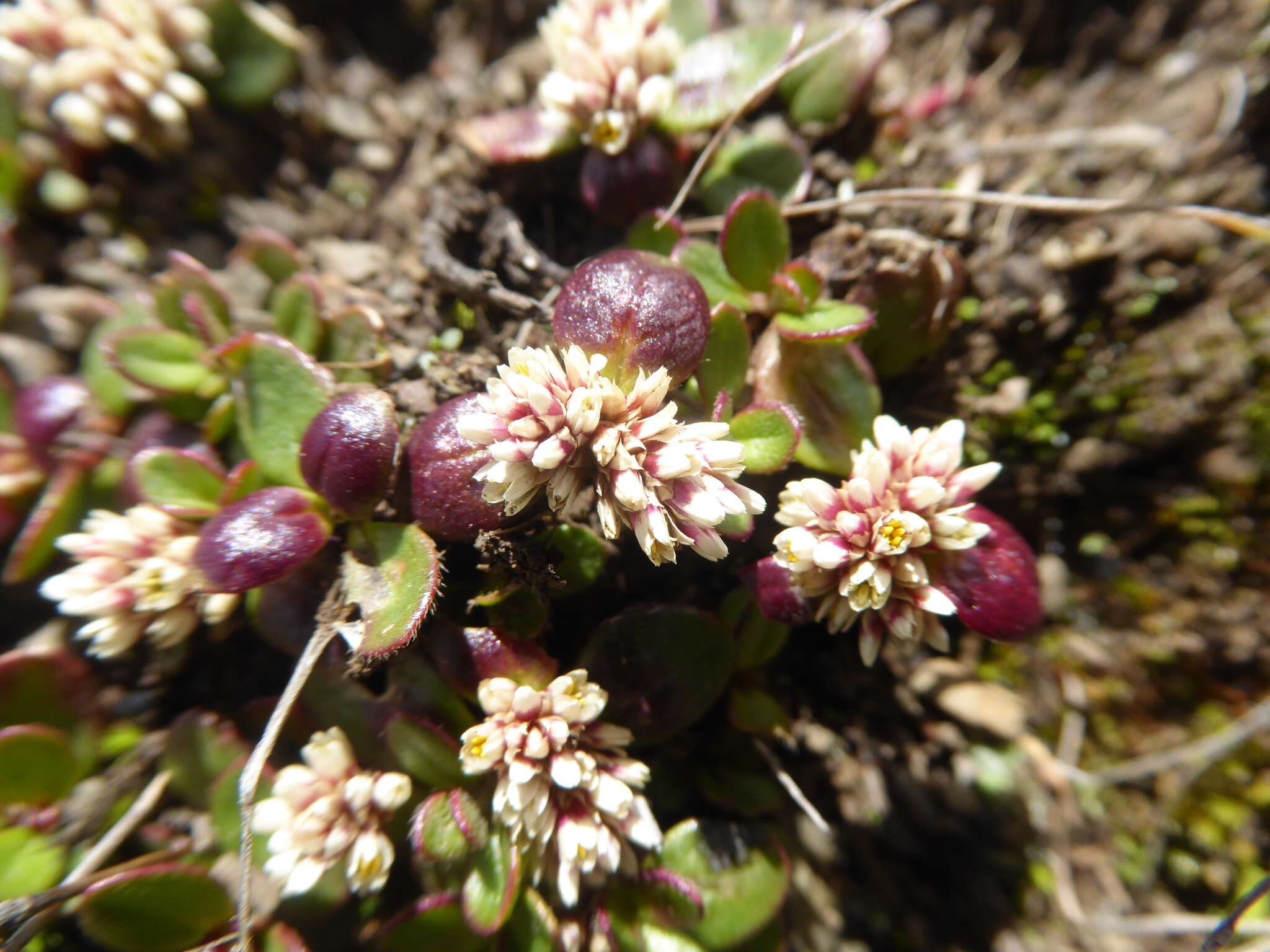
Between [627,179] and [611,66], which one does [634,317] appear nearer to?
[627,179]

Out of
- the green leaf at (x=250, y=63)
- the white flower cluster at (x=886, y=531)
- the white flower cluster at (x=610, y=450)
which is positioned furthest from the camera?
the green leaf at (x=250, y=63)

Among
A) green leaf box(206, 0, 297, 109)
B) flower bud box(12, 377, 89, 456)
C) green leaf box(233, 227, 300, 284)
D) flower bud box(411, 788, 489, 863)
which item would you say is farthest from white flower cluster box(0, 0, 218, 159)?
flower bud box(411, 788, 489, 863)

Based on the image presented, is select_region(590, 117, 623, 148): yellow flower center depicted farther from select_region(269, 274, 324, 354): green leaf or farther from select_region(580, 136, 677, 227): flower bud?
select_region(269, 274, 324, 354): green leaf

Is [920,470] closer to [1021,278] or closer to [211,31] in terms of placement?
[1021,278]

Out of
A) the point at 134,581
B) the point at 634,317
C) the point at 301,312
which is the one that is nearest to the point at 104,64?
the point at 301,312

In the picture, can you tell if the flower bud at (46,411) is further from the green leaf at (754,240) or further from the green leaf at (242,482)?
the green leaf at (754,240)

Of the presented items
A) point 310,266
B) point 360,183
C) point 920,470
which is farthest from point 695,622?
point 360,183

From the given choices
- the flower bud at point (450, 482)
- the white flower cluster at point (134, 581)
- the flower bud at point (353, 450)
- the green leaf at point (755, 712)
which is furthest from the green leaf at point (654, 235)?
the white flower cluster at point (134, 581)
